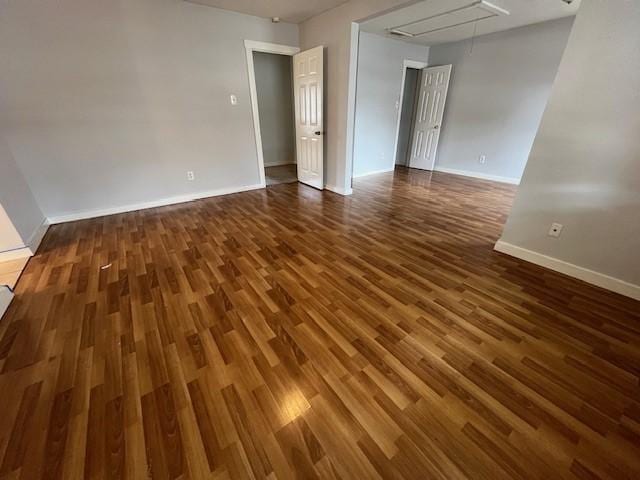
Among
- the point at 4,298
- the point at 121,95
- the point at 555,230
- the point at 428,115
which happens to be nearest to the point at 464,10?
the point at 428,115

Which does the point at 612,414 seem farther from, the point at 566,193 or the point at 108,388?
the point at 108,388

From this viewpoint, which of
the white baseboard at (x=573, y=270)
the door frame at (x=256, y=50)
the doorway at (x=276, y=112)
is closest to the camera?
the white baseboard at (x=573, y=270)

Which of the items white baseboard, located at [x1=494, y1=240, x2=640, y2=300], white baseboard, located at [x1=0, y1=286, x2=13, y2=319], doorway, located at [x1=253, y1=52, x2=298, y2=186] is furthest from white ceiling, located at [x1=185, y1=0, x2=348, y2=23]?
white baseboard, located at [x1=0, y1=286, x2=13, y2=319]

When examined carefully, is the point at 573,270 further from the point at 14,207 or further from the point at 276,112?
the point at 276,112

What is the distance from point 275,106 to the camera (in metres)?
5.95

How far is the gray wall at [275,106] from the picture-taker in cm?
559

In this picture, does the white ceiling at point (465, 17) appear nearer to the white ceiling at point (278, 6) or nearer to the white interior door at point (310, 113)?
the white ceiling at point (278, 6)

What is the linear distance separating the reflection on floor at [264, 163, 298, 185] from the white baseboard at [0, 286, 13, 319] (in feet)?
11.5

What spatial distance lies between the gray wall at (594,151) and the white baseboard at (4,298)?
4.06m

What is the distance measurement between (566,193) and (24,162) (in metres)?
5.25

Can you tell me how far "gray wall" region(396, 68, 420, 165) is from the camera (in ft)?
18.9

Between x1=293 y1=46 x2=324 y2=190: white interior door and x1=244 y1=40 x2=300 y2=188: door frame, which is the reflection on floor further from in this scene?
x1=244 y1=40 x2=300 y2=188: door frame

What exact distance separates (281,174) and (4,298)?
433cm

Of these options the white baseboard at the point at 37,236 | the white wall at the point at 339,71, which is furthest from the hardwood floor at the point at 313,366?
the white wall at the point at 339,71
